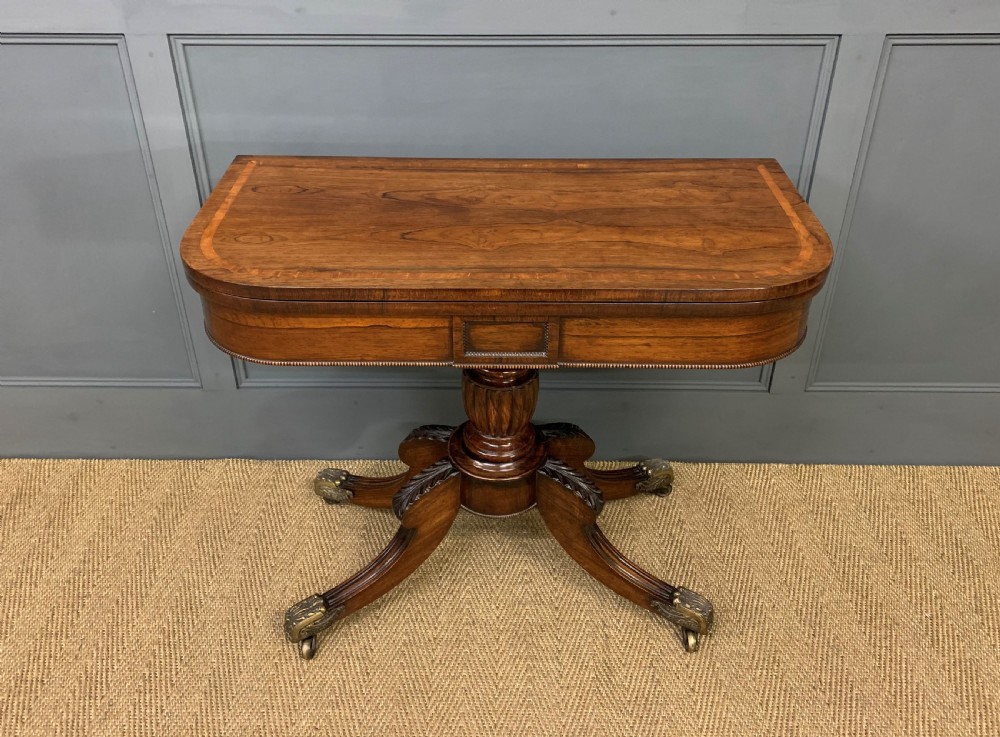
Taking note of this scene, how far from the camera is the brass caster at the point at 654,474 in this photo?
4.86ft

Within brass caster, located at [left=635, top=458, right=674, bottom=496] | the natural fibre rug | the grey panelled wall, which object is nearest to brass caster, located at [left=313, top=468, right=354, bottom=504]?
the natural fibre rug

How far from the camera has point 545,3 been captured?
3.75 feet

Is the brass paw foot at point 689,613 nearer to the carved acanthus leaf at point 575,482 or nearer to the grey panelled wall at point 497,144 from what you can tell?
the carved acanthus leaf at point 575,482

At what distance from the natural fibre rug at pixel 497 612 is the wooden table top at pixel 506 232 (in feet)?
2.13

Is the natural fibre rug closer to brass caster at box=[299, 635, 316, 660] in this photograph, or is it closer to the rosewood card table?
brass caster at box=[299, 635, 316, 660]

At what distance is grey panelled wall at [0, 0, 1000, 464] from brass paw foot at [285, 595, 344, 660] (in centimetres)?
44

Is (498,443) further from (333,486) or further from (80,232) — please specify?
(80,232)

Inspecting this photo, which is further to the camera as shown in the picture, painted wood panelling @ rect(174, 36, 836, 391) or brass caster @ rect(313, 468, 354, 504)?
brass caster @ rect(313, 468, 354, 504)

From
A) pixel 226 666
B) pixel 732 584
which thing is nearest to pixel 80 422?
pixel 226 666

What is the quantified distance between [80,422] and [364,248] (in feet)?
3.21

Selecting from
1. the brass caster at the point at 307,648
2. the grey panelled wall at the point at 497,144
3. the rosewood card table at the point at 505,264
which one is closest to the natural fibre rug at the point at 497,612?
the brass caster at the point at 307,648

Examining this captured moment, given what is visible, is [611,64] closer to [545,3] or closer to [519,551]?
[545,3]

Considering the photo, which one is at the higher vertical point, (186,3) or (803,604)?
(186,3)

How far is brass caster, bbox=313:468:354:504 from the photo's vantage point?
4.81 ft
